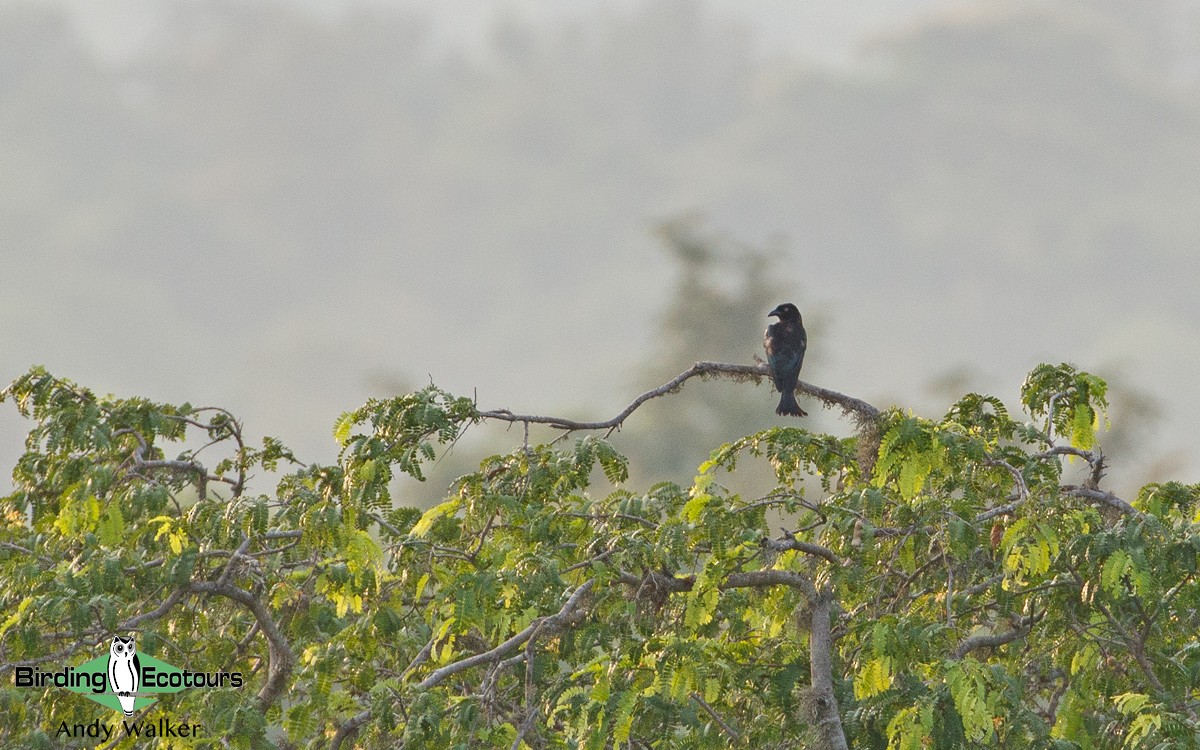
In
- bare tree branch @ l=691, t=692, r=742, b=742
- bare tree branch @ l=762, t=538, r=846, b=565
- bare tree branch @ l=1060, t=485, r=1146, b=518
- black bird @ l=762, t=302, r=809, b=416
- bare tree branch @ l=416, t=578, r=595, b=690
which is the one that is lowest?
bare tree branch @ l=691, t=692, r=742, b=742

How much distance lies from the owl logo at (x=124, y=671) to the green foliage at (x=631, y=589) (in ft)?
0.27

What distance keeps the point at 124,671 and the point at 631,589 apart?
272cm

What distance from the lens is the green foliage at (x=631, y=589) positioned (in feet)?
18.9

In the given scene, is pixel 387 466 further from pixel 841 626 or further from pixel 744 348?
pixel 744 348

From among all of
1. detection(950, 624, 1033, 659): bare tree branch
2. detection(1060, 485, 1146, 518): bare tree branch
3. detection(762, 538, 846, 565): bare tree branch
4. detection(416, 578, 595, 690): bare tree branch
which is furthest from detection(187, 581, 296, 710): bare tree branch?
detection(1060, 485, 1146, 518): bare tree branch

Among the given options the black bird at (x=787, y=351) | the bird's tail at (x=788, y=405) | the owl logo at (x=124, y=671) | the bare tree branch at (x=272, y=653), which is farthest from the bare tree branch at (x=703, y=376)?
the owl logo at (x=124, y=671)

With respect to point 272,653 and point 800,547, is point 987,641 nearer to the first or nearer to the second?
point 800,547

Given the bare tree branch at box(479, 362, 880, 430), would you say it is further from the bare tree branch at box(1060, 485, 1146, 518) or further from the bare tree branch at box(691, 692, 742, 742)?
the bare tree branch at box(691, 692, 742, 742)

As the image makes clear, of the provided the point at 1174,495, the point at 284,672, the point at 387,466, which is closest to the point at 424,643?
the point at 284,672

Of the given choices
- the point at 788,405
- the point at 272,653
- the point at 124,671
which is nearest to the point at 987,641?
the point at 788,405

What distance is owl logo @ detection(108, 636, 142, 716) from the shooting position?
6.93 m

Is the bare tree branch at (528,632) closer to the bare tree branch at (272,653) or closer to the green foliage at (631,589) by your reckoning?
the green foliage at (631,589)

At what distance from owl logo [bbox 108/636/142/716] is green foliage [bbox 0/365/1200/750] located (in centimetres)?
8

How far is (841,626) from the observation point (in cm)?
732
